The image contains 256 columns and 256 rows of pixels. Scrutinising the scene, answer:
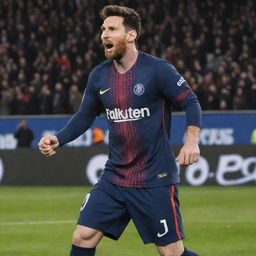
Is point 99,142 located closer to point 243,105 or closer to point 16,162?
point 16,162

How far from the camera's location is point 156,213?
6578 millimetres

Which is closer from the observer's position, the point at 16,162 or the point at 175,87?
the point at 175,87

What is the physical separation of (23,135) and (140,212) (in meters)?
15.5

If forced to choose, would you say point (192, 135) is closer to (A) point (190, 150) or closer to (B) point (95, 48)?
(A) point (190, 150)

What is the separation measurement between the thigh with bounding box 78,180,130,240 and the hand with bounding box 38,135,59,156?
470 mm

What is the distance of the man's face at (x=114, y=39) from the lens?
6.55 m

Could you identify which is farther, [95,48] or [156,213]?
[95,48]

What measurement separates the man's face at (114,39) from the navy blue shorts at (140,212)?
40.4 inches

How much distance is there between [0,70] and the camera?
84.2ft

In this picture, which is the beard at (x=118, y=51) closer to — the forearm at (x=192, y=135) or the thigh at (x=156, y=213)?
the forearm at (x=192, y=135)

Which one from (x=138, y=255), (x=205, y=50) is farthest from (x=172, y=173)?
(x=205, y=50)

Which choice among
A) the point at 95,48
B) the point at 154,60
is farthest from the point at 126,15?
the point at 95,48

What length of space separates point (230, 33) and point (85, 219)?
776 inches

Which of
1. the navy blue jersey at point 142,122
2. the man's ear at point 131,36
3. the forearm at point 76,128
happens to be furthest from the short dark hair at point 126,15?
the forearm at point 76,128
